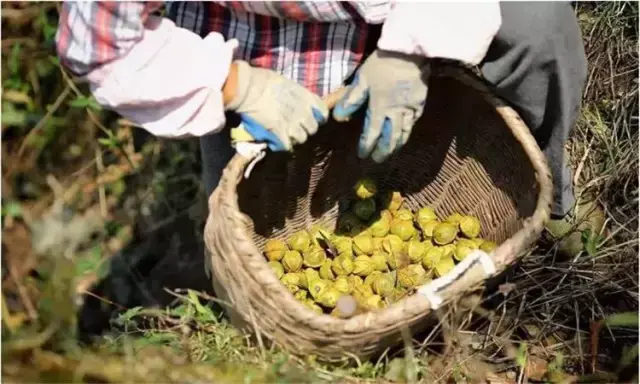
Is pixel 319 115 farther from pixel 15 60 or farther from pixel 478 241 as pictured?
pixel 15 60

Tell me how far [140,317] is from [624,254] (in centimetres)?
91

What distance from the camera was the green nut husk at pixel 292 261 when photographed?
1.60 m

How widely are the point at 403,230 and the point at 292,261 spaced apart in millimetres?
212

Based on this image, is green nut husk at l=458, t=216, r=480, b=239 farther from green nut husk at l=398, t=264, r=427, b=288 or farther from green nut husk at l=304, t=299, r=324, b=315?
green nut husk at l=304, t=299, r=324, b=315

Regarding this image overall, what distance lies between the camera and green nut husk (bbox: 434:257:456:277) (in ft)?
5.05

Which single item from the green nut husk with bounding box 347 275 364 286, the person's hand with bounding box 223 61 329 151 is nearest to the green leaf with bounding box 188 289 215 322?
the green nut husk with bounding box 347 275 364 286

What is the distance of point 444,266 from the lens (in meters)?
1.54

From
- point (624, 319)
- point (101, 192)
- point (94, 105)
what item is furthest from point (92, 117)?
point (624, 319)

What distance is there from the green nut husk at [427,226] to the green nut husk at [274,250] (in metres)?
0.26

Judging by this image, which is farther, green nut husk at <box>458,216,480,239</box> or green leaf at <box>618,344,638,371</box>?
green nut husk at <box>458,216,480,239</box>

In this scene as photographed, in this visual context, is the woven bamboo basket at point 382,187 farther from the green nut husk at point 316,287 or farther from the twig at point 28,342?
the twig at point 28,342

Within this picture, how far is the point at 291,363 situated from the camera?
4.33 feet

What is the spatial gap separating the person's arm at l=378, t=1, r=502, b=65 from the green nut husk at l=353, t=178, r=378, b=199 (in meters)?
0.40

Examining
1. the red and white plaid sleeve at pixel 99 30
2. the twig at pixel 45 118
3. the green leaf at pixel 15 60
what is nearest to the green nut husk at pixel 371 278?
the red and white plaid sleeve at pixel 99 30
